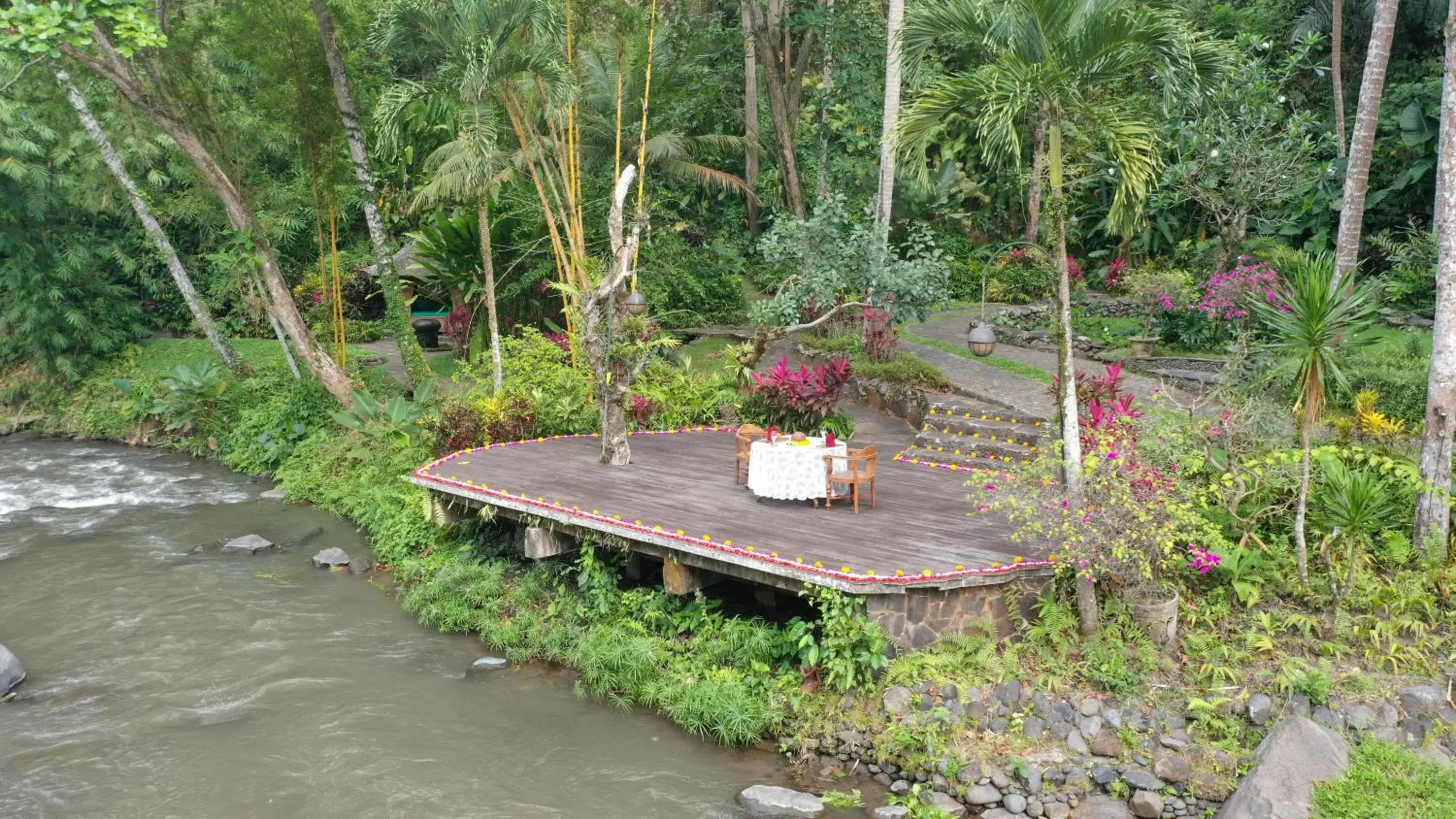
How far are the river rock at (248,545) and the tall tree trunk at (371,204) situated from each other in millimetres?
4377

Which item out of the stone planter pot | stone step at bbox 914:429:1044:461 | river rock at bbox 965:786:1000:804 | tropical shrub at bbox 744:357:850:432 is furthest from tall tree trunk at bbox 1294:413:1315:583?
tropical shrub at bbox 744:357:850:432

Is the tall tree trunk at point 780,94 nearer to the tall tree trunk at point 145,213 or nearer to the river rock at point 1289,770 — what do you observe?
the tall tree trunk at point 145,213

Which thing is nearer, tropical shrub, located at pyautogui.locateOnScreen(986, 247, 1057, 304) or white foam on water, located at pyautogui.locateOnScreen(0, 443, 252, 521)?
white foam on water, located at pyautogui.locateOnScreen(0, 443, 252, 521)

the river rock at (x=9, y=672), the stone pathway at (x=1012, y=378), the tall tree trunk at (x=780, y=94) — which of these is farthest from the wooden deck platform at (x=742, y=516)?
the tall tree trunk at (x=780, y=94)

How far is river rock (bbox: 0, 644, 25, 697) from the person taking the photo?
9797 millimetres

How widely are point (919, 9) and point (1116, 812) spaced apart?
638cm

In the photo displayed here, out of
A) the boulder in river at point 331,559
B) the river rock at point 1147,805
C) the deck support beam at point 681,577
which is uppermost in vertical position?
the deck support beam at point 681,577

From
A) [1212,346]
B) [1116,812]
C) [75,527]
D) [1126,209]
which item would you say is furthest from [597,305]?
[1212,346]

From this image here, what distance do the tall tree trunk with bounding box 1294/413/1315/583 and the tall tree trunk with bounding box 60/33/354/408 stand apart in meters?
13.4

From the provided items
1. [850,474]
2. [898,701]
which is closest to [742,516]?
[850,474]

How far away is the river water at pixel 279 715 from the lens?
8.14m

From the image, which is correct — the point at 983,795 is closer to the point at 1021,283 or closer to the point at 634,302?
the point at 634,302

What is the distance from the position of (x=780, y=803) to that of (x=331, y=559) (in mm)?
7705

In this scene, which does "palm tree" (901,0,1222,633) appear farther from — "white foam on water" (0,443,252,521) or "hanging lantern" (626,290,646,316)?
"white foam on water" (0,443,252,521)
